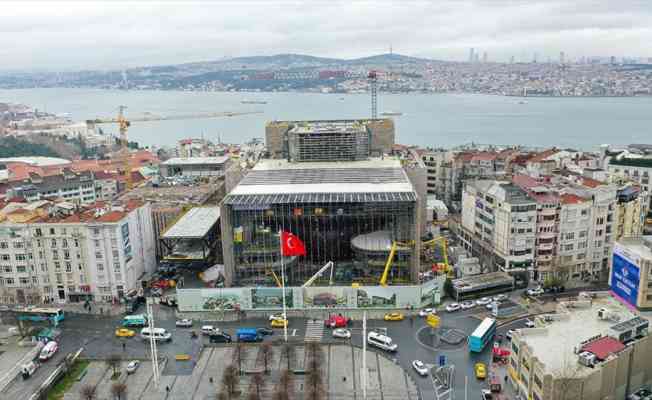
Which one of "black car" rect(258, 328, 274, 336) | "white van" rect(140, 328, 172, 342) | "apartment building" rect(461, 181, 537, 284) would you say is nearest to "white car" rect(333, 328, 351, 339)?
"black car" rect(258, 328, 274, 336)

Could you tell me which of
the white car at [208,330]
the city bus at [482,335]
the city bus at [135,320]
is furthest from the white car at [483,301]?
the city bus at [135,320]

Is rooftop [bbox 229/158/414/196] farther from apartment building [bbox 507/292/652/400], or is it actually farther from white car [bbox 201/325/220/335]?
apartment building [bbox 507/292/652/400]

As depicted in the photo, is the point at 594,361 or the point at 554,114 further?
the point at 554,114

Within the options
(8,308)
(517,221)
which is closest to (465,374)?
(517,221)

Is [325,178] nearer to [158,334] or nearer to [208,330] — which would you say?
[208,330]

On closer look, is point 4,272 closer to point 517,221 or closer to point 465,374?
point 465,374

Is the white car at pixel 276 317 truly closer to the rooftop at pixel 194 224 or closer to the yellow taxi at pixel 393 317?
the yellow taxi at pixel 393 317

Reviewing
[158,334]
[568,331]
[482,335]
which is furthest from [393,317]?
[158,334]
